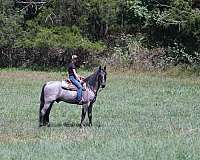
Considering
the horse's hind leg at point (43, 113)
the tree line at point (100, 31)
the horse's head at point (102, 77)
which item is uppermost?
the horse's head at point (102, 77)

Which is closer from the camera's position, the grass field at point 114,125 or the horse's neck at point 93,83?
the grass field at point 114,125

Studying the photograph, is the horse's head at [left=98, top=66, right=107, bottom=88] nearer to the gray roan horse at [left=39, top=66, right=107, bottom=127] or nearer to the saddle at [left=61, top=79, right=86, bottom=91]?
the gray roan horse at [left=39, top=66, right=107, bottom=127]

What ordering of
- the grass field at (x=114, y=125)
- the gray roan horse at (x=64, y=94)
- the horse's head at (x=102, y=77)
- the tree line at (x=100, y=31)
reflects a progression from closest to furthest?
the grass field at (x=114, y=125) < the horse's head at (x=102, y=77) < the gray roan horse at (x=64, y=94) < the tree line at (x=100, y=31)

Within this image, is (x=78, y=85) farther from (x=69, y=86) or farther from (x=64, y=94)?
(x=64, y=94)

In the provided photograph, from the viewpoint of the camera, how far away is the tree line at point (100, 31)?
39531 mm

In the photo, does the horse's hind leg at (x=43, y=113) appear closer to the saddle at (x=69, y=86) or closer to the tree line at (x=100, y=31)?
the saddle at (x=69, y=86)

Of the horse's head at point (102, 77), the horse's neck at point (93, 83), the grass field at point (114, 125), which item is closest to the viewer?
the grass field at point (114, 125)

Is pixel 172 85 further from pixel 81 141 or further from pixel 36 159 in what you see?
pixel 36 159

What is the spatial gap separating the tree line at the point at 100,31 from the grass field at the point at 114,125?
8507mm

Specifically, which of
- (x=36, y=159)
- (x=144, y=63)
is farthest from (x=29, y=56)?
(x=36, y=159)

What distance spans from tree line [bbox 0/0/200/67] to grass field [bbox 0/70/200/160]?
8.51 m

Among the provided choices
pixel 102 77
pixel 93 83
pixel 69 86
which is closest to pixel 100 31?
pixel 93 83

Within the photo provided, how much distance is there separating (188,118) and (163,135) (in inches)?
162

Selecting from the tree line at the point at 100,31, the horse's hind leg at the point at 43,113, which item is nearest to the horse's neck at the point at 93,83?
the horse's hind leg at the point at 43,113
